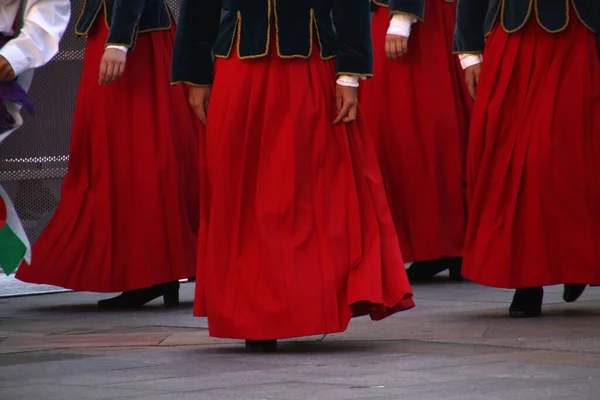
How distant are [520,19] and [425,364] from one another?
193cm

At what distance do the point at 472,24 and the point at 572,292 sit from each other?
1.25 meters

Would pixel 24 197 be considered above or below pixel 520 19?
below

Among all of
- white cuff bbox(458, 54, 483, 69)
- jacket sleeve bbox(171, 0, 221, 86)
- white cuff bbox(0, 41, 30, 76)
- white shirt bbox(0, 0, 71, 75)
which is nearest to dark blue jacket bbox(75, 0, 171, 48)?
jacket sleeve bbox(171, 0, 221, 86)

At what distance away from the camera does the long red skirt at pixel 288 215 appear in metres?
5.66

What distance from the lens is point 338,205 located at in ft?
18.9

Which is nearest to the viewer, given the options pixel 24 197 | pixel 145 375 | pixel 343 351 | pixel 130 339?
pixel 145 375

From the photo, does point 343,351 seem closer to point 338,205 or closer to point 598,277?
point 338,205

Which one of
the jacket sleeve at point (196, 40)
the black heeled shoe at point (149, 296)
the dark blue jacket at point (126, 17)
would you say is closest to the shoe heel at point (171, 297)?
the black heeled shoe at point (149, 296)

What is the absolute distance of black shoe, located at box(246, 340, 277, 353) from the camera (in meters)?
5.80

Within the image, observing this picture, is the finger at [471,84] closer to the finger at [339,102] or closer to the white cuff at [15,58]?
the finger at [339,102]

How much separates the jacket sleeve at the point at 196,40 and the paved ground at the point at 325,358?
1.01 m

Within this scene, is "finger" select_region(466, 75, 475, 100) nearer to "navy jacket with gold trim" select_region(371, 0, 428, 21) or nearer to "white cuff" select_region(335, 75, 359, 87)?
"navy jacket with gold trim" select_region(371, 0, 428, 21)

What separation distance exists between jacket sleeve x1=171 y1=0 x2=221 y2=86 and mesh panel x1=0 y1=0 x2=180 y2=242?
3252mm

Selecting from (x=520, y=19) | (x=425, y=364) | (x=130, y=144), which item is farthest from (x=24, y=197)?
(x=425, y=364)
